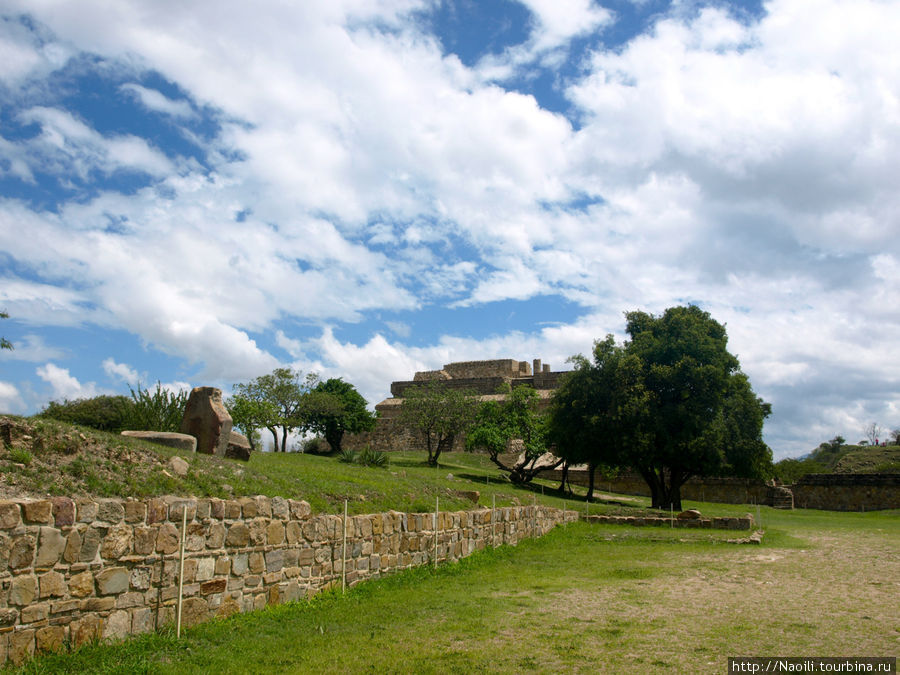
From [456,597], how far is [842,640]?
4844mm

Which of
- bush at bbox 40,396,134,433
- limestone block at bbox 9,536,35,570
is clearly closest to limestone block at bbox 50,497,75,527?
limestone block at bbox 9,536,35,570

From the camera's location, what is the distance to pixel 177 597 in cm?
723

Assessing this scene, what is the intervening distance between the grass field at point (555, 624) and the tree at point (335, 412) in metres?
33.7

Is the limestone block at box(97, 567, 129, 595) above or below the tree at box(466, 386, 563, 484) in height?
below

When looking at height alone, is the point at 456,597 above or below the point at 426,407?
below

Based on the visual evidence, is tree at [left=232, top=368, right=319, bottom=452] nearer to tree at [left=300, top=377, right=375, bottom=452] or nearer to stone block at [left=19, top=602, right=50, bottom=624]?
tree at [left=300, top=377, right=375, bottom=452]

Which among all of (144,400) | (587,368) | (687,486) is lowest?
(687,486)

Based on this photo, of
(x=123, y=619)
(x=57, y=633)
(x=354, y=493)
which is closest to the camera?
(x=57, y=633)

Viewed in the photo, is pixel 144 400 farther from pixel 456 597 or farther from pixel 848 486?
pixel 848 486

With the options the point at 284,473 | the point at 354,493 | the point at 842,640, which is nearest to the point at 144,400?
Answer: the point at 284,473

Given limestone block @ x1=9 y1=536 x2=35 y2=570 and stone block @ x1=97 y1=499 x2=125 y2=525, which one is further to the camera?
stone block @ x1=97 y1=499 x2=125 y2=525

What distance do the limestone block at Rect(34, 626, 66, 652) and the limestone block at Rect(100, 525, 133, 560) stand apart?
28.1 inches

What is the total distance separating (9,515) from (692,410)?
27.1 metres

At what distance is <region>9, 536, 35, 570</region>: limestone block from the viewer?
5.82 metres
